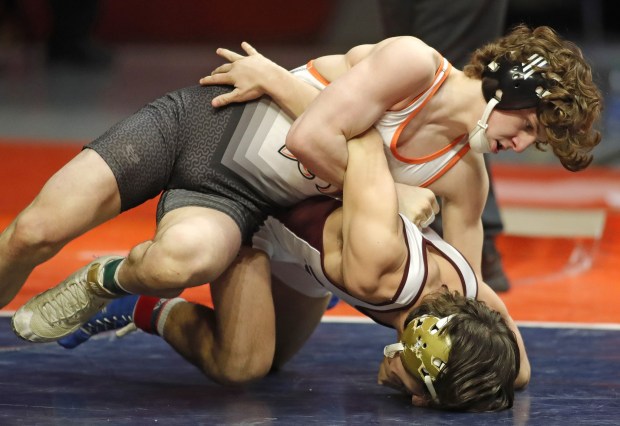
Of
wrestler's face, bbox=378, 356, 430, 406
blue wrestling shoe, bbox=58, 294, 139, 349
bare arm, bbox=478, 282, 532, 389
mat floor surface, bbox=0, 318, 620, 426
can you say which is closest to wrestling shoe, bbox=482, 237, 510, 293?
mat floor surface, bbox=0, 318, 620, 426

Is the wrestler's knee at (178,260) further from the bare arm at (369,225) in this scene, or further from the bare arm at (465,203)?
the bare arm at (465,203)

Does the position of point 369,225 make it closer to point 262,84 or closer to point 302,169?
point 302,169

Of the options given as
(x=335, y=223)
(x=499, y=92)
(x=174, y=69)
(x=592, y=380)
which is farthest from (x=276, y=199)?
(x=174, y=69)

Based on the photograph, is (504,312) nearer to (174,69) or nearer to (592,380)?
(592,380)

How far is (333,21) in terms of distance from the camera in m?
12.2

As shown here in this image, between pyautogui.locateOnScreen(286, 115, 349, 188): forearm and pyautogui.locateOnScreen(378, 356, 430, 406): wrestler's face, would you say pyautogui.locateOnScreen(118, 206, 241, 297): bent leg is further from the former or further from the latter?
pyautogui.locateOnScreen(378, 356, 430, 406): wrestler's face

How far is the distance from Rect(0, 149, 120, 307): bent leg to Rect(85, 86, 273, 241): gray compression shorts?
0.08 m

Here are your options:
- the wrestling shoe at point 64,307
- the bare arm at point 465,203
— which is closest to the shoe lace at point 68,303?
the wrestling shoe at point 64,307

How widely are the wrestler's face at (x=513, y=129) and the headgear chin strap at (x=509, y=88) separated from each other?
0.06 feet

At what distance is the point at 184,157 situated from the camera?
3723mm

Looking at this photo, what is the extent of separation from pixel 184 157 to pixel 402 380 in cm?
92

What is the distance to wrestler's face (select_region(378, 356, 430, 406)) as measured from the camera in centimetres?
340

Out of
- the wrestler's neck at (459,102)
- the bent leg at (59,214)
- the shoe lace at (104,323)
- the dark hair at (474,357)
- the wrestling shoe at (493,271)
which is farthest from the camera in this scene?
the wrestling shoe at (493,271)

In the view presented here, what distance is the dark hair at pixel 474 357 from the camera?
3258 mm
